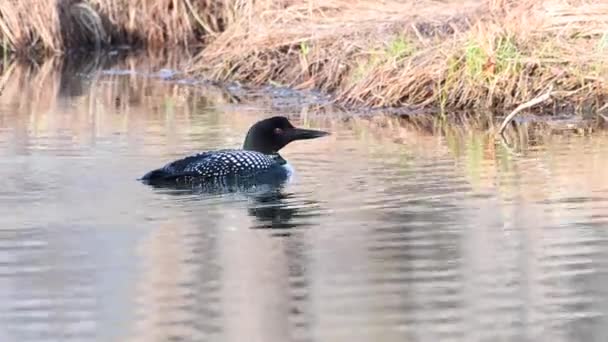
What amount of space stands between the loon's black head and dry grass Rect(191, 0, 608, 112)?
2897 mm

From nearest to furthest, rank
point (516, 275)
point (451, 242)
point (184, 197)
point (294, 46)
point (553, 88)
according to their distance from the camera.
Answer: point (516, 275) < point (451, 242) < point (184, 197) < point (553, 88) < point (294, 46)

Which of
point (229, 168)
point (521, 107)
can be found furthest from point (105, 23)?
point (229, 168)

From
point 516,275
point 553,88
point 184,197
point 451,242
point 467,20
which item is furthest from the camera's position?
point 467,20

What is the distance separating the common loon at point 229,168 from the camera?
366 inches

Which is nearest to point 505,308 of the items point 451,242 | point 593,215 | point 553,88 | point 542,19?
point 451,242

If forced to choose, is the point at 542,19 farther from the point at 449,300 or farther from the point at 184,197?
the point at 449,300

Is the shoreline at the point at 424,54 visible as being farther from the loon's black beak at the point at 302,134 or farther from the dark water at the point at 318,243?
the loon's black beak at the point at 302,134

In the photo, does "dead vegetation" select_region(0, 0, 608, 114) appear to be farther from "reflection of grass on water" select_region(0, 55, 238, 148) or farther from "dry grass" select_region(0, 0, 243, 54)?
"dry grass" select_region(0, 0, 243, 54)

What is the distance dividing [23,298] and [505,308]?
1.73 meters

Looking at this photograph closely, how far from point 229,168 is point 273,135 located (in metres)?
0.82

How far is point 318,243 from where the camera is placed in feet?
23.9

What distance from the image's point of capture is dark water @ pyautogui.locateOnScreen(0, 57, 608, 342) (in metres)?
5.76

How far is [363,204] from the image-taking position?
27.6 feet

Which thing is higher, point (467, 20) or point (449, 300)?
Result: point (467, 20)
